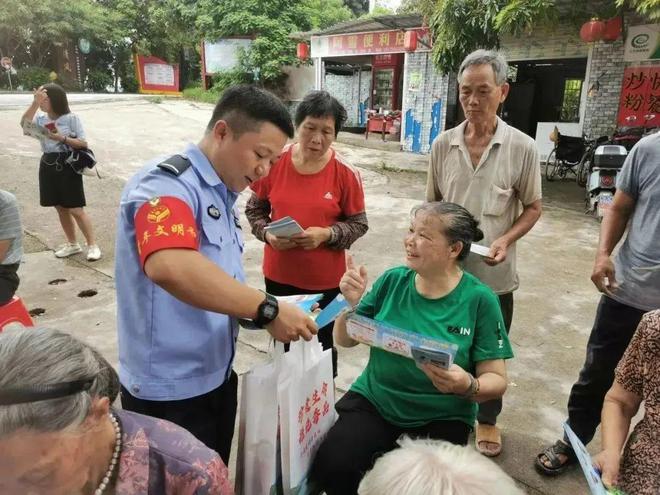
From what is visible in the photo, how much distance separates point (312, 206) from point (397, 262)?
9.00ft

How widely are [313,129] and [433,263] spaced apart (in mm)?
930

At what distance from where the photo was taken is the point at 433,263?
1.80m

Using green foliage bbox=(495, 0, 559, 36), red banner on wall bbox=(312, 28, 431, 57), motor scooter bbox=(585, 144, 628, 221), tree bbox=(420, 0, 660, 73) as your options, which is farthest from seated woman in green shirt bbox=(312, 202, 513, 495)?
red banner on wall bbox=(312, 28, 431, 57)

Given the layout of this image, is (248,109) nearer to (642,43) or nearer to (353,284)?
(353,284)

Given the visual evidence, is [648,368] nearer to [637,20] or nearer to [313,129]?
[313,129]

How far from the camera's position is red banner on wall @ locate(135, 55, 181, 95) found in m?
24.4

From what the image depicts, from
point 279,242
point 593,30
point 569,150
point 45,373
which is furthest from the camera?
point 569,150

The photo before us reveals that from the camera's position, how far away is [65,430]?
891 millimetres

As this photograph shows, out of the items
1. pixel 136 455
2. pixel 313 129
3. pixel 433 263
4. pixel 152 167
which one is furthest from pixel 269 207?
pixel 136 455

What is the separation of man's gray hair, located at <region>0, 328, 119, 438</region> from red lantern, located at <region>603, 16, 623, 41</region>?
8.97 metres

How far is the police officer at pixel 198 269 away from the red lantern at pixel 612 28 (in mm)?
8187

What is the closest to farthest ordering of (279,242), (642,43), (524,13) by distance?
1. (279,242)
2. (524,13)
3. (642,43)

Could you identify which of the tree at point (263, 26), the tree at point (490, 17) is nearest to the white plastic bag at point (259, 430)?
the tree at point (490, 17)

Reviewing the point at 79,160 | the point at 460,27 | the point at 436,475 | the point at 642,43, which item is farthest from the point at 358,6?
the point at 436,475
